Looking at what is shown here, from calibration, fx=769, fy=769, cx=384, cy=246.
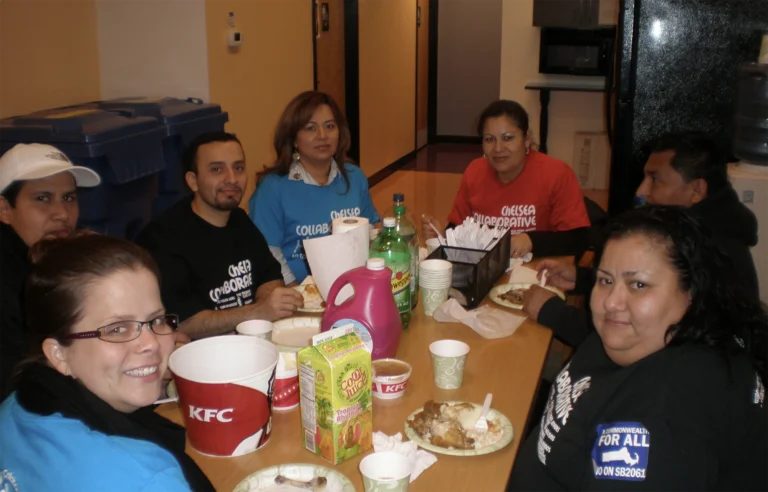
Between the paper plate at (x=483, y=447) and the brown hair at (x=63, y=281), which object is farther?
the paper plate at (x=483, y=447)

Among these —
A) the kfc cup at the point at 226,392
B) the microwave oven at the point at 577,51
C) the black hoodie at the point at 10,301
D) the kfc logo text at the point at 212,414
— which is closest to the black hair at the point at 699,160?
the kfc cup at the point at 226,392

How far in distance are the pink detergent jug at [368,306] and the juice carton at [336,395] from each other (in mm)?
259

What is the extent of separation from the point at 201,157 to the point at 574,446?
4.90ft

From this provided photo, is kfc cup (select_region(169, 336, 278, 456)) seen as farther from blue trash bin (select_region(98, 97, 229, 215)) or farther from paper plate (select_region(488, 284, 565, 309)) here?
blue trash bin (select_region(98, 97, 229, 215))

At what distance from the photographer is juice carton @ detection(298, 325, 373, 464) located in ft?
4.57

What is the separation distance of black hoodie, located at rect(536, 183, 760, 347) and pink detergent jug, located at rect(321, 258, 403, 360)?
58 cm

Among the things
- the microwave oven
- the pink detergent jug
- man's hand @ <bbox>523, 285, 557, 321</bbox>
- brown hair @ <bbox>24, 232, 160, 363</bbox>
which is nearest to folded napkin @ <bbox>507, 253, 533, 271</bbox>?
man's hand @ <bbox>523, 285, 557, 321</bbox>

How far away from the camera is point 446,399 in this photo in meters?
1.71

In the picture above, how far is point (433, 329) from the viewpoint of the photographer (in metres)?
2.12

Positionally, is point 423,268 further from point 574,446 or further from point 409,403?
point 574,446

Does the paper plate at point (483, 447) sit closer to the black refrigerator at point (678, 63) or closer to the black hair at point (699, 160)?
the black hair at point (699, 160)

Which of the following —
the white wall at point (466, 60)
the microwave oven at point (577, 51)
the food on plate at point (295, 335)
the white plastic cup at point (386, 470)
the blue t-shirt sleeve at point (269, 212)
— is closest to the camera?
the white plastic cup at point (386, 470)

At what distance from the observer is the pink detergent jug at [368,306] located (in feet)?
5.71

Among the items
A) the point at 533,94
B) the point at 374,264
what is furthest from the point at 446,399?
the point at 533,94
